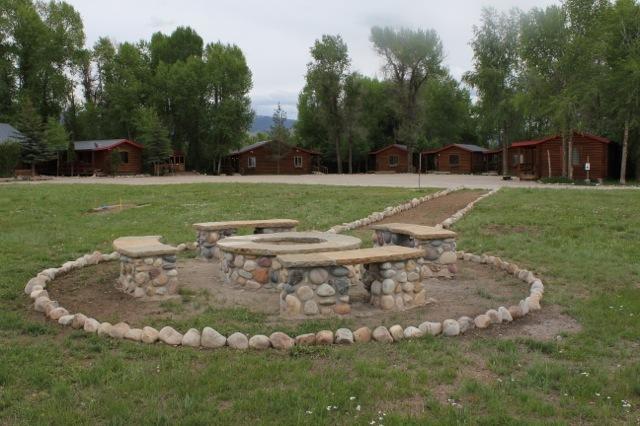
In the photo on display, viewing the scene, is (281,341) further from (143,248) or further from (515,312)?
(143,248)

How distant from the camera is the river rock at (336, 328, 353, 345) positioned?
18.0 feet

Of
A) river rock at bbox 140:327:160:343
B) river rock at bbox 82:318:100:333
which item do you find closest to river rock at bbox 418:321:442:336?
river rock at bbox 140:327:160:343

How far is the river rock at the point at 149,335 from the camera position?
5.48 meters

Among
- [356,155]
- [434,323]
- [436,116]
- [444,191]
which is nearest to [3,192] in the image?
[444,191]

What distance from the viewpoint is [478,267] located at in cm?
946

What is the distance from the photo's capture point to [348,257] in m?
6.45

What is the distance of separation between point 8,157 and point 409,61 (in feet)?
113

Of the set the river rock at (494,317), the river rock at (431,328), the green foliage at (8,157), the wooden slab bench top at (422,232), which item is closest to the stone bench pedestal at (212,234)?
the wooden slab bench top at (422,232)

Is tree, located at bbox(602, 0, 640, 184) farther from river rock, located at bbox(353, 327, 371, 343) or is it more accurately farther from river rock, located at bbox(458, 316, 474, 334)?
river rock, located at bbox(353, 327, 371, 343)

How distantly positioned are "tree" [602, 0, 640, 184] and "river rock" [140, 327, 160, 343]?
99.8ft

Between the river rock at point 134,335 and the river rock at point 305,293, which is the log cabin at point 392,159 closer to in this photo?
the river rock at point 305,293

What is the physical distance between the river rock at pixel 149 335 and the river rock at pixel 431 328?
2.61 m

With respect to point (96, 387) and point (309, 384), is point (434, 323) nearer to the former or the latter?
point (309, 384)

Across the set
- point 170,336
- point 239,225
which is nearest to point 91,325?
point 170,336
